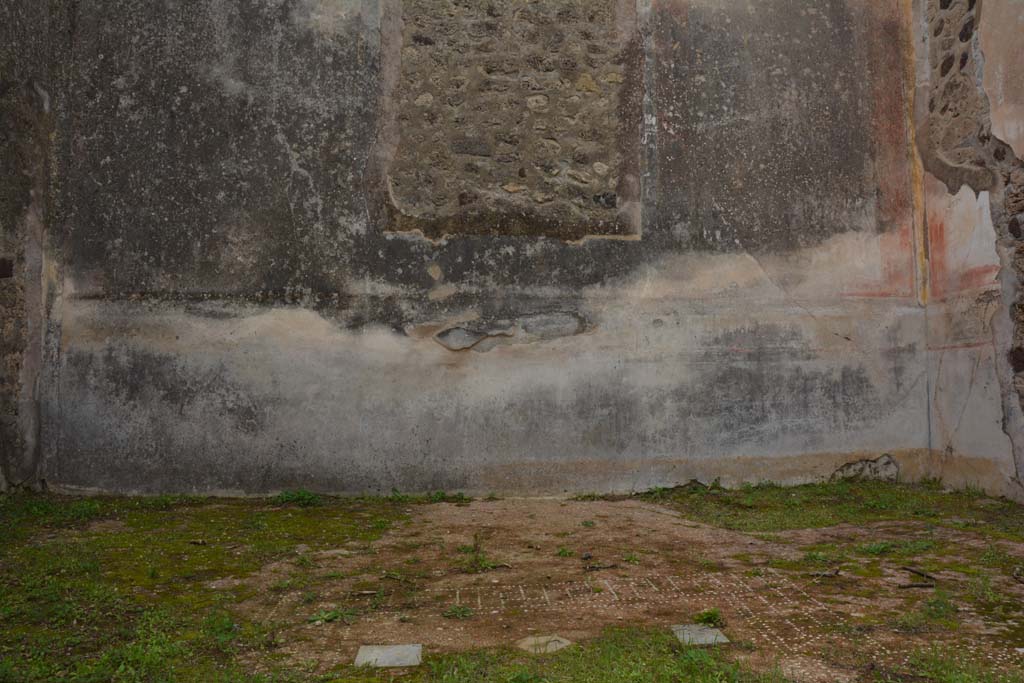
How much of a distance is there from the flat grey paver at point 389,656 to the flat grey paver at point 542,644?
0.37 m

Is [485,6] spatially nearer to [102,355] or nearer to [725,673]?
[102,355]

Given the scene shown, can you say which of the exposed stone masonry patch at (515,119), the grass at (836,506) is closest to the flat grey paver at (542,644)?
the grass at (836,506)

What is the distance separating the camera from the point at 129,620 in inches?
114

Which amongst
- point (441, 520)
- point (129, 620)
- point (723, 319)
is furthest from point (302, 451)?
point (723, 319)

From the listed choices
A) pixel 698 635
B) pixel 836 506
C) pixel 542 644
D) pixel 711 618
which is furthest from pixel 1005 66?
pixel 542 644

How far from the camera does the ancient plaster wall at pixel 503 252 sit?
5.38 metres

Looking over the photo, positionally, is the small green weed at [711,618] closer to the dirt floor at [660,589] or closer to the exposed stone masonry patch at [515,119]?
the dirt floor at [660,589]

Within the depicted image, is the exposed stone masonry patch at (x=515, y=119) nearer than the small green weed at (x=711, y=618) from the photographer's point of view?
No

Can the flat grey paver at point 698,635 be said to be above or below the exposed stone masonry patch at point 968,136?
below

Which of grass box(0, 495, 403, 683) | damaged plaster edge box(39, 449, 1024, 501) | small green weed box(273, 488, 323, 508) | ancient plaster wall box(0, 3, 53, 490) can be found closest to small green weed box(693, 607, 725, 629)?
grass box(0, 495, 403, 683)

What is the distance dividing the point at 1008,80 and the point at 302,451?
5.63 m

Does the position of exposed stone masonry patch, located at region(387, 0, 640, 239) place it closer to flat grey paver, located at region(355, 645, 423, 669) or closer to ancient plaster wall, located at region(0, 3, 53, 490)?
ancient plaster wall, located at region(0, 3, 53, 490)

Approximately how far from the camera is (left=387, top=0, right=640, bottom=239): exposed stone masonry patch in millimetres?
5695

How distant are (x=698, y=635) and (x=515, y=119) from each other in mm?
4287
